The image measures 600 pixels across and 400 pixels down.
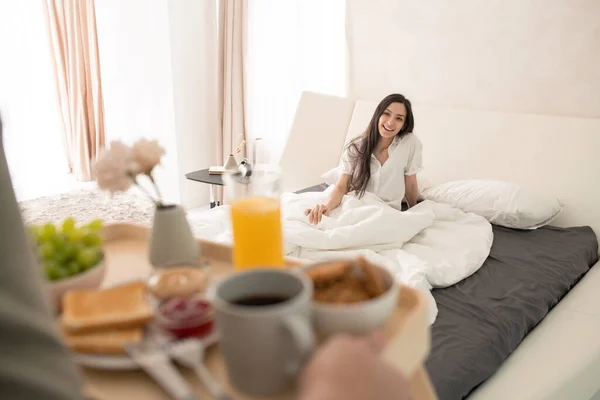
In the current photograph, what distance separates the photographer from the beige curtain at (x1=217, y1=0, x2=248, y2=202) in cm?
366

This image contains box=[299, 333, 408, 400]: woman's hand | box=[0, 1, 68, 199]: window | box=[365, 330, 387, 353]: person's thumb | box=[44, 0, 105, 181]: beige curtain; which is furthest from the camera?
box=[44, 0, 105, 181]: beige curtain

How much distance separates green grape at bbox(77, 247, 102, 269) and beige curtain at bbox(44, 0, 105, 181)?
3.94 metres

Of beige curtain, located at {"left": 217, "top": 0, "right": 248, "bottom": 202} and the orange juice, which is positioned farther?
beige curtain, located at {"left": 217, "top": 0, "right": 248, "bottom": 202}

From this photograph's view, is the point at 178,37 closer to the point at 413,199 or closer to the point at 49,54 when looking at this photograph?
the point at 49,54

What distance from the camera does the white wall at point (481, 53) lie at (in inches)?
96.4


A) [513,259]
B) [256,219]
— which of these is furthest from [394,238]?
[256,219]

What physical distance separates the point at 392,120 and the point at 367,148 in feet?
0.61

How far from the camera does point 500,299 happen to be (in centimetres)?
164

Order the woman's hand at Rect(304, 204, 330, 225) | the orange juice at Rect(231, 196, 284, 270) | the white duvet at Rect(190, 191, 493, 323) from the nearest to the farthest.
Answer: the orange juice at Rect(231, 196, 284, 270) < the white duvet at Rect(190, 191, 493, 323) < the woman's hand at Rect(304, 204, 330, 225)

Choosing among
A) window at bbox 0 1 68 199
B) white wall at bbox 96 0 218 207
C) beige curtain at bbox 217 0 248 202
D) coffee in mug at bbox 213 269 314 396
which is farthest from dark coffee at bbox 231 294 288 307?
window at bbox 0 1 68 199

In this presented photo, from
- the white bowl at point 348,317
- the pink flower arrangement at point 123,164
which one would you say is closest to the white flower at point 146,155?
the pink flower arrangement at point 123,164

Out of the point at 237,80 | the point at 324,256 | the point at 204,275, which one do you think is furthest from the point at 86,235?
the point at 237,80

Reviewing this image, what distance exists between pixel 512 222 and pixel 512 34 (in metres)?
1.07

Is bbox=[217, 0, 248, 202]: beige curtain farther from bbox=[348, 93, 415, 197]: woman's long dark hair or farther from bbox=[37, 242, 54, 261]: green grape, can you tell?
bbox=[37, 242, 54, 261]: green grape
